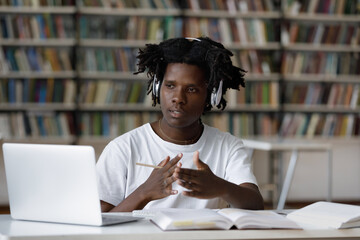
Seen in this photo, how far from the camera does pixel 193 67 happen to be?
6.34 ft

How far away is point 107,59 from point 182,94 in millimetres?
3194

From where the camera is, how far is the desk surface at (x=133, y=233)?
4.18ft

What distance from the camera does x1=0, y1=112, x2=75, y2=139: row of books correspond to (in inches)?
191

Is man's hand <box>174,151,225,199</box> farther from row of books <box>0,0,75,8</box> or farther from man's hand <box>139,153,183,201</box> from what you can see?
row of books <box>0,0,75,8</box>

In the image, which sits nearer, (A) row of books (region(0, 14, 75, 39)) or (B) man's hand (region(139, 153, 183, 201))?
(B) man's hand (region(139, 153, 183, 201))

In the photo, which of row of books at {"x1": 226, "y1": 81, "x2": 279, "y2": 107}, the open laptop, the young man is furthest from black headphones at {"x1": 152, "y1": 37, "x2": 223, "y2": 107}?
row of books at {"x1": 226, "y1": 81, "x2": 279, "y2": 107}

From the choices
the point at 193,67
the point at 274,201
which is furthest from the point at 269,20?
the point at 193,67

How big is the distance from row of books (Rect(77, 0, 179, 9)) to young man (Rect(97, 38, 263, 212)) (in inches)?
119

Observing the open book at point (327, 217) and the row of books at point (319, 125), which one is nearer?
the open book at point (327, 217)

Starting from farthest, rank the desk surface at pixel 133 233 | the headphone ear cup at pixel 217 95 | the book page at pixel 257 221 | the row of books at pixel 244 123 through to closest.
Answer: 1. the row of books at pixel 244 123
2. the headphone ear cup at pixel 217 95
3. the book page at pixel 257 221
4. the desk surface at pixel 133 233

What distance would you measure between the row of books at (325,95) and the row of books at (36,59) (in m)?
1.99

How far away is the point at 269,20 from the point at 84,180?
4361 millimetres

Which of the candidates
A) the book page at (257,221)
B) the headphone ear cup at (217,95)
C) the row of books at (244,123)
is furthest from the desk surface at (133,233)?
the row of books at (244,123)

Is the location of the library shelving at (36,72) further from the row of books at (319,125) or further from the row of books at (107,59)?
the row of books at (319,125)
